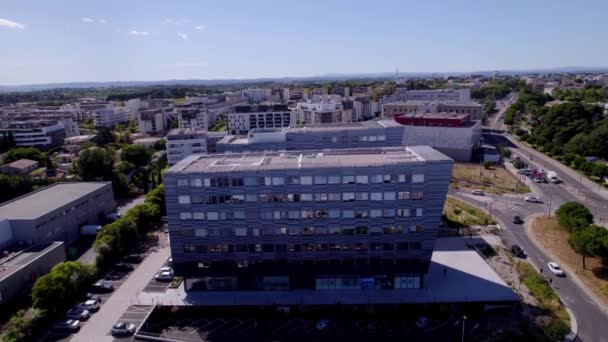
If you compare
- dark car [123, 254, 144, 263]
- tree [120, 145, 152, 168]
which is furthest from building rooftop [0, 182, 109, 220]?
tree [120, 145, 152, 168]

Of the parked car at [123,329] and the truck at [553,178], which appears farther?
the truck at [553,178]

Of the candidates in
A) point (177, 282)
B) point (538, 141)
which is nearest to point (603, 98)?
point (538, 141)

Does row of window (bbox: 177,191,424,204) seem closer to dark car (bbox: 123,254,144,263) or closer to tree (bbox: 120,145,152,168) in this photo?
dark car (bbox: 123,254,144,263)

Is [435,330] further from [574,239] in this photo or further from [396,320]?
[574,239]

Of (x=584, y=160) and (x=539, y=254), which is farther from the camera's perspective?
(x=584, y=160)

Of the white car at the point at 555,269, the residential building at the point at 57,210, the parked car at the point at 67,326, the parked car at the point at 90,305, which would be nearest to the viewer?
the parked car at the point at 67,326

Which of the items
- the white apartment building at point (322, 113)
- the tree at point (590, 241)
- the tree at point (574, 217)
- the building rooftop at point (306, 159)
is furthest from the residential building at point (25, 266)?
the white apartment building at point (322, 113)

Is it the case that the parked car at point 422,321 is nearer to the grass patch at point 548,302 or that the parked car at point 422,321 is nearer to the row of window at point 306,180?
the grass patch at point 548,302
